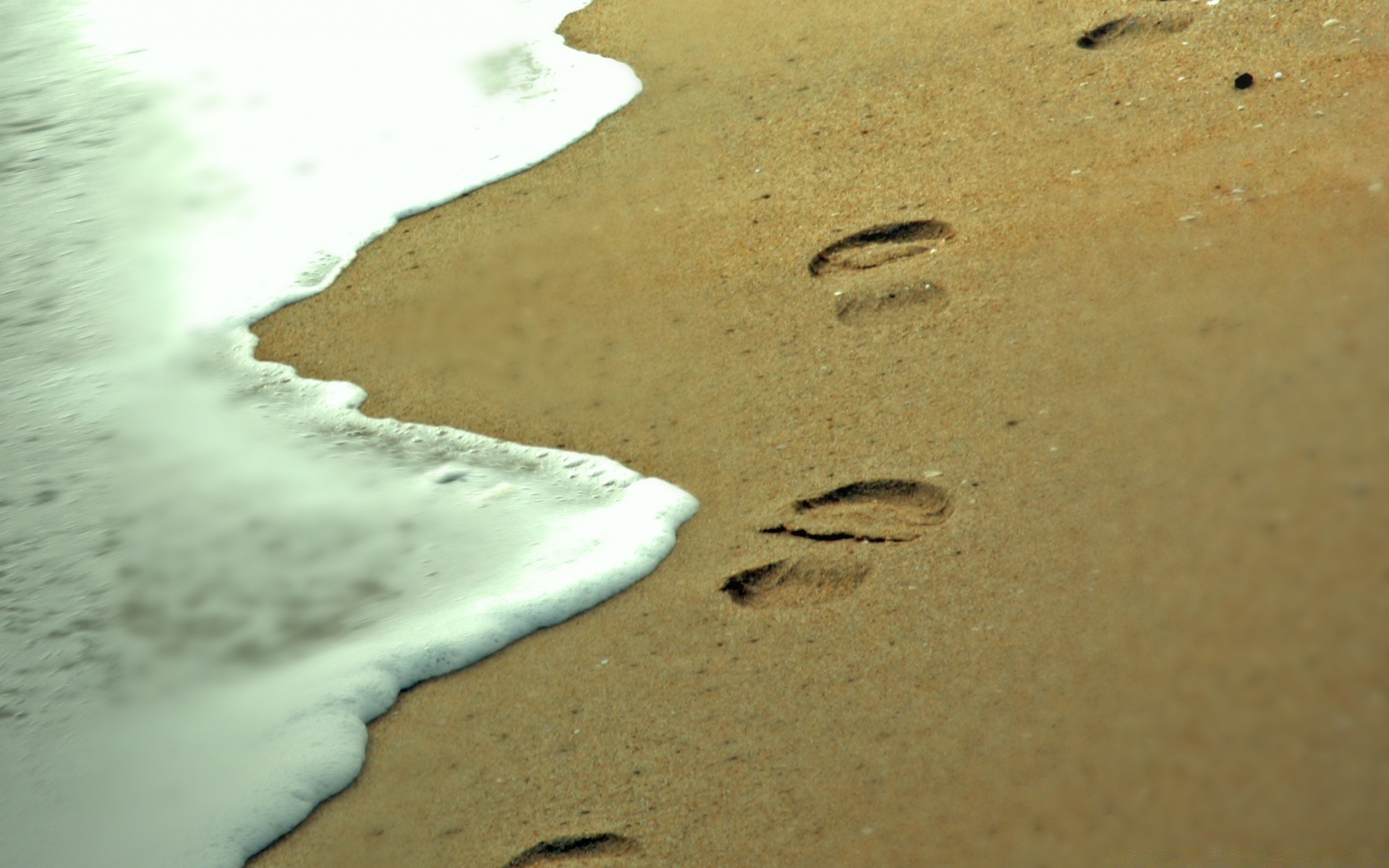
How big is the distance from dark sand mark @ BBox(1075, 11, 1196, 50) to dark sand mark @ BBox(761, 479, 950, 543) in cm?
205

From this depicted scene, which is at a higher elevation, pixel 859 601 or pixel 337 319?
pixel 337 319

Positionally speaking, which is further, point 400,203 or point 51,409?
point 400,203

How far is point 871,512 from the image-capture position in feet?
9.43

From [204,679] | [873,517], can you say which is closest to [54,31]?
[204,679]

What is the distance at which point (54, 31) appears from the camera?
267 inches

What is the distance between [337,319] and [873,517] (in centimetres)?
189

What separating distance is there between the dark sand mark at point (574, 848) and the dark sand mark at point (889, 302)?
61.3 inches

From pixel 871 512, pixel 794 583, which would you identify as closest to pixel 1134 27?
pixel 871 512

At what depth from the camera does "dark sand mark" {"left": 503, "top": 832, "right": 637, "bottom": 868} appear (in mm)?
2332

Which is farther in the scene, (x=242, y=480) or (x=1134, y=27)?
(x=1134, y=27)

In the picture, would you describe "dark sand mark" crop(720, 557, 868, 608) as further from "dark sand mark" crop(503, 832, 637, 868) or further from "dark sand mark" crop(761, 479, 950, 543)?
"dark sand mark" crop(503, 832, 637, 868)

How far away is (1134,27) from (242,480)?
304 cm

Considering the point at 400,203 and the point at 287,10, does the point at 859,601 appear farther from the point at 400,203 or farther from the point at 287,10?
the point at 287,10

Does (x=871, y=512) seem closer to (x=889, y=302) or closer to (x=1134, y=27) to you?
(x=889, y=302)
